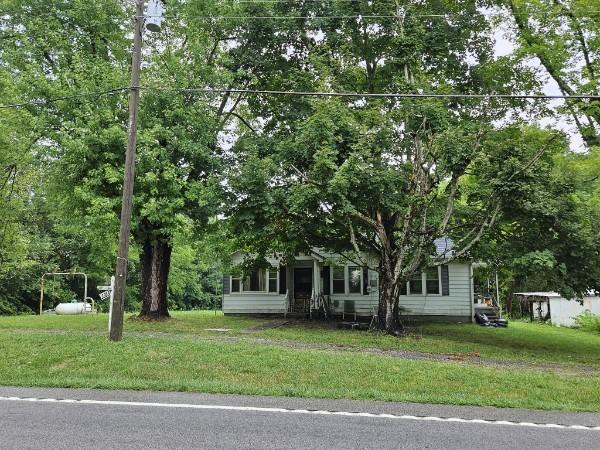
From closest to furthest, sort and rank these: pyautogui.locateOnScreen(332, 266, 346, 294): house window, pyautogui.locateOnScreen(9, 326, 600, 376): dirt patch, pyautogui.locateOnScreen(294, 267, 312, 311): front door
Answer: pyautogui.locateOnScreen(9, 326, 600, 376): dirt patch → pyautogui.locateOnScreen(332, 266, 346, 294): house window → pyautogui.locateOnScreen(294, 267, 312, 311): front door

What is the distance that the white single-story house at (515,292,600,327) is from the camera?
2608 centimetres

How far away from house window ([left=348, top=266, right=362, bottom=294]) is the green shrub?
10.8m

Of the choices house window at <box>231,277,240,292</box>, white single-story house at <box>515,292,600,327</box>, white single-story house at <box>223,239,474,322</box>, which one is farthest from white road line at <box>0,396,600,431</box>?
white single-story house at <box>515,292,600,327</box>

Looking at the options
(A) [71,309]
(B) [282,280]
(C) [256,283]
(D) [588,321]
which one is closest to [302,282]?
(B) [282,280]

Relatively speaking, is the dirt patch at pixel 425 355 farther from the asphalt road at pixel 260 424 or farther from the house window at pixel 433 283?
the house window at pixel 433 283

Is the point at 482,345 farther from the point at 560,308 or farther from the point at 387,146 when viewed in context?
the point at 560,308

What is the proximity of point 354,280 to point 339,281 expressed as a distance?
73 centimetres

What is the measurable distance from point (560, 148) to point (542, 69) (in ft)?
9.62

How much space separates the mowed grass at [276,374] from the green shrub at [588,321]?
16083 mm

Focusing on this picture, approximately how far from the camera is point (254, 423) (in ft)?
19.2

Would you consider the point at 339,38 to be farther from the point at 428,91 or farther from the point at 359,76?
the point at 428,91

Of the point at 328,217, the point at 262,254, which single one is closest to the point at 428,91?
the point at 328,217

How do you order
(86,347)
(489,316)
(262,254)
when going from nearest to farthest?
(86,347), (262,254), (489,316)

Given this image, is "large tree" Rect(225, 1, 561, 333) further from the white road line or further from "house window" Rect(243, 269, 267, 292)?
the white road line
